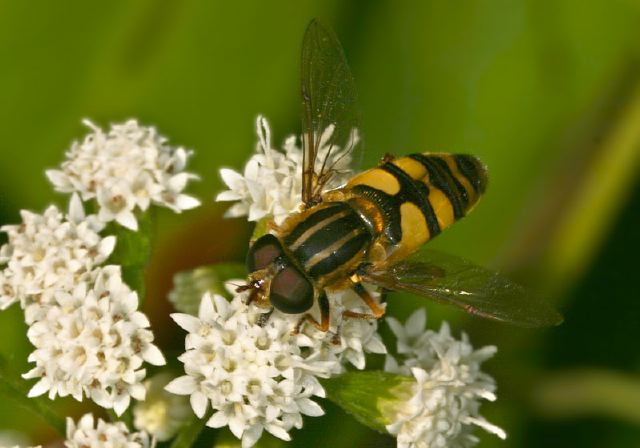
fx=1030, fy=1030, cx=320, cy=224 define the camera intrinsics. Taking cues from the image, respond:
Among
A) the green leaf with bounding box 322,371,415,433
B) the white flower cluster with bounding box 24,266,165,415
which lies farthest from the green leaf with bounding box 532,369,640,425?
the white flower cluster with bounding box 24,266,165,415

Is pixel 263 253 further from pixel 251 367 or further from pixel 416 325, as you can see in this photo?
pixel 416 325

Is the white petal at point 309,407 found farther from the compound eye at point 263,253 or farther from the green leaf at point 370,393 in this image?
the compound eye at point 263,253

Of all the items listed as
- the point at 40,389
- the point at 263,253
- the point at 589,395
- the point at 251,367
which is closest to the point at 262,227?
the point at 263,253

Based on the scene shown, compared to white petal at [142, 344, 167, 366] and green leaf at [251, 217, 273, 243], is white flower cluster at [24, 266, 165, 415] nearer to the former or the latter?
white petal at [142, 344, 167, 366]

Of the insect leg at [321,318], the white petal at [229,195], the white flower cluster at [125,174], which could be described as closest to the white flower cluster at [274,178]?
the white petal at [229,195]

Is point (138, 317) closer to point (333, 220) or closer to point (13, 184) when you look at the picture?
point (333, 220)

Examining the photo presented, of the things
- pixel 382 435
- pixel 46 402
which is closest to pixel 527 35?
pixel 382 435
